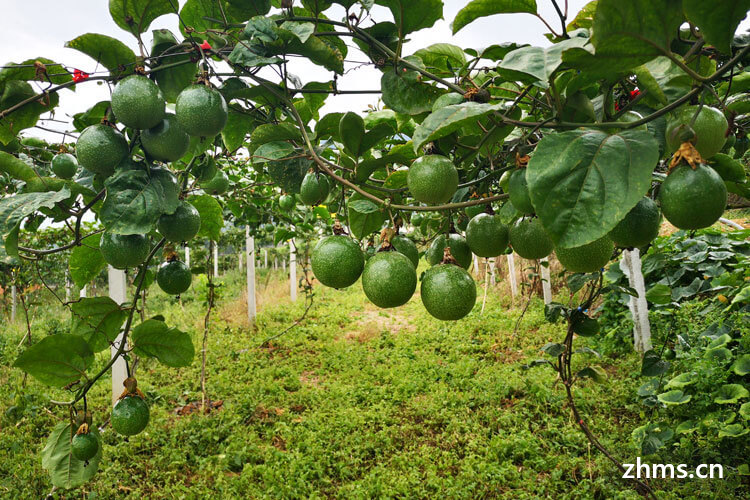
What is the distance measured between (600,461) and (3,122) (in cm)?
399

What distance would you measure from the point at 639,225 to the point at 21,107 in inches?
56.5

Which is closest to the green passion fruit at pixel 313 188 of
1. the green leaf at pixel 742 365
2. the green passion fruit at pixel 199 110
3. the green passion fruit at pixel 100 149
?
the green passion fruit at pixel 199 110

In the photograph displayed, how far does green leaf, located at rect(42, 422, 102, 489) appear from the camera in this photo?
48.3 inches

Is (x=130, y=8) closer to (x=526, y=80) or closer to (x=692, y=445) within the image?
(x=526, y=80)

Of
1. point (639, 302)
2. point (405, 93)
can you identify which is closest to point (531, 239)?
point (405, 93)

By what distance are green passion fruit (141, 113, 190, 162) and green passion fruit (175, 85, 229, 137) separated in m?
0.06

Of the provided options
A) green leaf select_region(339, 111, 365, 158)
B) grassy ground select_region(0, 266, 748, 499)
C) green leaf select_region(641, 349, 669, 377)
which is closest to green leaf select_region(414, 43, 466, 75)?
green leaf select_region(339, 111, 365, 158)

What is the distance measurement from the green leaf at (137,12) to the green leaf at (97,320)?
786 millimetres

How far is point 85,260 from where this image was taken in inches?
52.2

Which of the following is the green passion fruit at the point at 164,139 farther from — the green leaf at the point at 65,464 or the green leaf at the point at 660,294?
the green leaf at the point at 660,294

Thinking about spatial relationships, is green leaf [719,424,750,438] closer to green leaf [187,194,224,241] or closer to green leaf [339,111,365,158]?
green leaf [339,111,365,158]

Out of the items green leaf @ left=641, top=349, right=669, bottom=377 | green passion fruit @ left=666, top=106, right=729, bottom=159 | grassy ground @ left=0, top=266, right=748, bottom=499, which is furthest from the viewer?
grassy ground @ left=0, top=266, right=748, bottom=499

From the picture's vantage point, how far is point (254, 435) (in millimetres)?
4109

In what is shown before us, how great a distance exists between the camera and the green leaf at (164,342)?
1.27 meters
